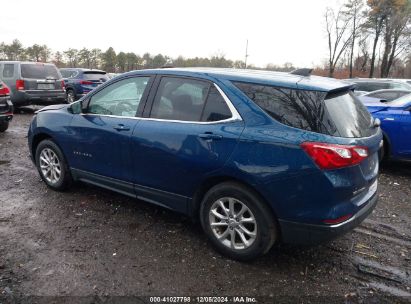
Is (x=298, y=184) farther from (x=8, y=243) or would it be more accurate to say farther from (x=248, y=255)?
(x=8, y=243)

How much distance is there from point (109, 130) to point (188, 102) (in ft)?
3.47

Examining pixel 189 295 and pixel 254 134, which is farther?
pixel 254 134

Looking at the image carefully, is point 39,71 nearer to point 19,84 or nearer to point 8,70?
point 19,84

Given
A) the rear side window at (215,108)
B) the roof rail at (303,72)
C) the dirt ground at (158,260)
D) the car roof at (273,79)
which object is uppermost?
the roof rail at (303,72)

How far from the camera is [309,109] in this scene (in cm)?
292

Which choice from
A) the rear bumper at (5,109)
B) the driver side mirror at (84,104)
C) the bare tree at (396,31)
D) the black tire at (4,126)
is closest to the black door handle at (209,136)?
the driver side mirror at (84,104)

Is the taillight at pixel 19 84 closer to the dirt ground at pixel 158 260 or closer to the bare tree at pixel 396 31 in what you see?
the dirt ground at pixel 158 260

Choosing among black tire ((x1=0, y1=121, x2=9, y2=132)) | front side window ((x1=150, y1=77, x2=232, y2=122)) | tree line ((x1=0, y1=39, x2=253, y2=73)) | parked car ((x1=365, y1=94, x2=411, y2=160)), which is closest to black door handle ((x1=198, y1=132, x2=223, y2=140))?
front side window ((x1=150, y1=77, x2=232, y2=122))

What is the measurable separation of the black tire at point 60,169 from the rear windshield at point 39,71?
8.22 metres

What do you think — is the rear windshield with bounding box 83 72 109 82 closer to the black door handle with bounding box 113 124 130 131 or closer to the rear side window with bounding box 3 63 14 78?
the rear side window with bounding box 3 63 14 78

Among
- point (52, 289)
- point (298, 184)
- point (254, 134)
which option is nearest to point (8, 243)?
point (52, 289)

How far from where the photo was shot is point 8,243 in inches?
139

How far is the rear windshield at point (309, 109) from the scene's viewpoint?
287 centimetres

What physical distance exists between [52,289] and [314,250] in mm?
2396
